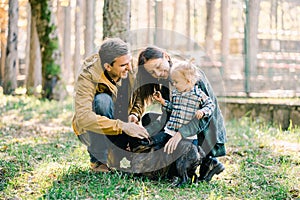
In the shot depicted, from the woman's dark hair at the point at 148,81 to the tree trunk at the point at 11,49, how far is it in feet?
37.8

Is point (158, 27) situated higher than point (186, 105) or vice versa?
point (158, 27)

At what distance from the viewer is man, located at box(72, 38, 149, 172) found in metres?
4.72

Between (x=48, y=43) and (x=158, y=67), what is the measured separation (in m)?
9.22

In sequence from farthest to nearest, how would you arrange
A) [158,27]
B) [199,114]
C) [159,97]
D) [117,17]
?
→ [158,27], [117,17], [159,97], [199,114]

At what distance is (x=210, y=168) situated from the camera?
16.3 feet

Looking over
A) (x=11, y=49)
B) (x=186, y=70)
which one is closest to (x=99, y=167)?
(x=186, y=70)

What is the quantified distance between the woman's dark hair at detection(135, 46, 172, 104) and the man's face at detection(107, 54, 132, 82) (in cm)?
14

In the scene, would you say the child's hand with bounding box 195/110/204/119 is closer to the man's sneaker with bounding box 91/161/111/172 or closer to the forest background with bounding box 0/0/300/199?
the forest background with bounding box 0/0/300/199

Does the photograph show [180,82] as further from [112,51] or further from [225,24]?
[225,24]

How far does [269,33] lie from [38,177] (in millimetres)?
6326

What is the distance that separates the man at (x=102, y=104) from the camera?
4.72 metres

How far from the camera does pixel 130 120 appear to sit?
5.02 m

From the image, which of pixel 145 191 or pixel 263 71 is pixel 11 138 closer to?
pixel 145 191

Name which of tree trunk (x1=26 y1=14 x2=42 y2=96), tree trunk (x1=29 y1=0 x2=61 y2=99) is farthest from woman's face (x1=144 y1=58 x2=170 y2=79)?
tree trunk (x1=26 y1=14 x2=42 y2=96)
